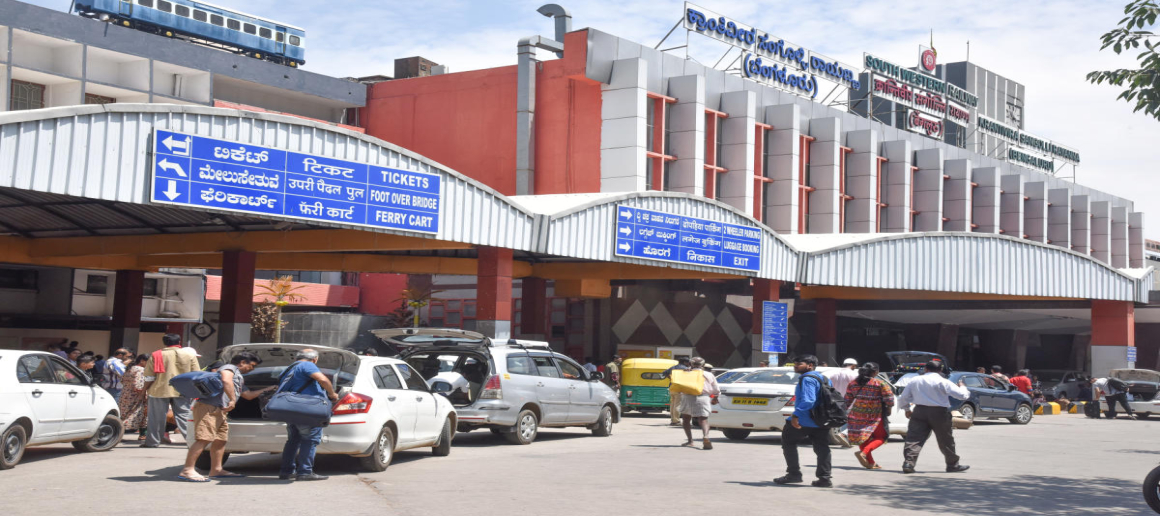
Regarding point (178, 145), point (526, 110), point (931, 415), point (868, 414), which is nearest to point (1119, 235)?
point (526, 110)

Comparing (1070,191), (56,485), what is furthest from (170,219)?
(1070,191)

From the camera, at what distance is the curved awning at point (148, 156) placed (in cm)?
1485

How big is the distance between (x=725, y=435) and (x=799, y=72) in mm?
33212

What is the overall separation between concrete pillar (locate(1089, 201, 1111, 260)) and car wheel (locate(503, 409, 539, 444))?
64.2m

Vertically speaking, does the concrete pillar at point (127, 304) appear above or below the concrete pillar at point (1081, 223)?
below

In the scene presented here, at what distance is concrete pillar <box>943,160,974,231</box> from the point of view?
58.7 metres

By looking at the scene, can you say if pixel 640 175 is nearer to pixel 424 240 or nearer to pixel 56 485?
pixel 424 240

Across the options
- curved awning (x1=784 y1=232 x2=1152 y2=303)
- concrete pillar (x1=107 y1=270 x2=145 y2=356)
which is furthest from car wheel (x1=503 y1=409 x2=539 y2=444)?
concrete pillar (x1=107 y1=270 x2=145 y2=356)

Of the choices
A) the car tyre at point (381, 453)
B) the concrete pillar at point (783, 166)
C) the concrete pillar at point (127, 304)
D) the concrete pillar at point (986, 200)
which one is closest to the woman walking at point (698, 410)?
the car tyre at point (381, 453)

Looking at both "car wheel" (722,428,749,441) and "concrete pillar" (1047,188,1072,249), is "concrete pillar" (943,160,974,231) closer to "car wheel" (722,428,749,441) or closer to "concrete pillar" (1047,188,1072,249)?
"concrete pillar" (1047,188,1072,249)

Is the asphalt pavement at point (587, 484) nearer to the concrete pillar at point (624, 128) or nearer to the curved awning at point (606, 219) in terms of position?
the curved awning at point (606, 219)

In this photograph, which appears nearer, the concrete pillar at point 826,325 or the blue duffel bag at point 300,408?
the blue duffel bag at point 300,408

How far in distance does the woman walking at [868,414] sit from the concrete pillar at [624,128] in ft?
84.4

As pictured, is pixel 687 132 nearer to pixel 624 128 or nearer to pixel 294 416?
pixel 624 128
